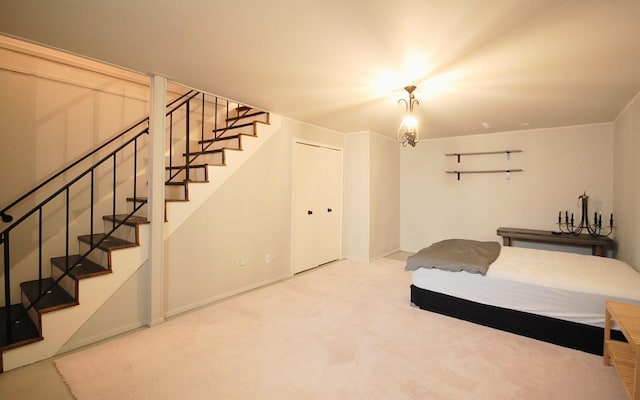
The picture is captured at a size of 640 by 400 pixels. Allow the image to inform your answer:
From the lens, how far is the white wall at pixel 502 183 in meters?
A: 4.45

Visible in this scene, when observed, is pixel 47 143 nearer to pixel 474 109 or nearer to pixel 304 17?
pixel 304 17

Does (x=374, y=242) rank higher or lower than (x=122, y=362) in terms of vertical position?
higher

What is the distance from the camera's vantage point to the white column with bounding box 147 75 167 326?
2781 millimetres

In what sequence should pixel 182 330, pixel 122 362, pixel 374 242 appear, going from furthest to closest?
pixel 374 242 < pixel 182 330 < pixel 122 362

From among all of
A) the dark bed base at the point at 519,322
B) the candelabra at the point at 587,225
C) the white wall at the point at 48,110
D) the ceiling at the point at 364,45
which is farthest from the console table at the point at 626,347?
the white wall at the point at 48,110

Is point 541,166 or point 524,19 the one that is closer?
point 524,19

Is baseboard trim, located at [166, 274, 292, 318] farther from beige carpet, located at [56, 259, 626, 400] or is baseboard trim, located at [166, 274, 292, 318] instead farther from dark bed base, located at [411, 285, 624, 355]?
dark bed base, located at [411, 285, 624, 355]

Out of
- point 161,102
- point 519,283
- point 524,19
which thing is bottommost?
point 519,283

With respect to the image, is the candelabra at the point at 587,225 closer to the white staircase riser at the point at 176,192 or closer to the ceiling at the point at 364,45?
the ceiling at the point at 364,45

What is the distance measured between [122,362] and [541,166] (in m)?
6.01

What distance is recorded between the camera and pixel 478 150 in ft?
17.6

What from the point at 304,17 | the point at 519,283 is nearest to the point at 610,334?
the point at 519,283

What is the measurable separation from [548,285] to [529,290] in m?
0.15

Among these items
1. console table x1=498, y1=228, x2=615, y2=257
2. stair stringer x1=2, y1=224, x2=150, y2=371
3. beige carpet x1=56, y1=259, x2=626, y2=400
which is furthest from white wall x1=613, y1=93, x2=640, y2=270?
stair stringer x1=2, y1=224, x2=150, y2=371
